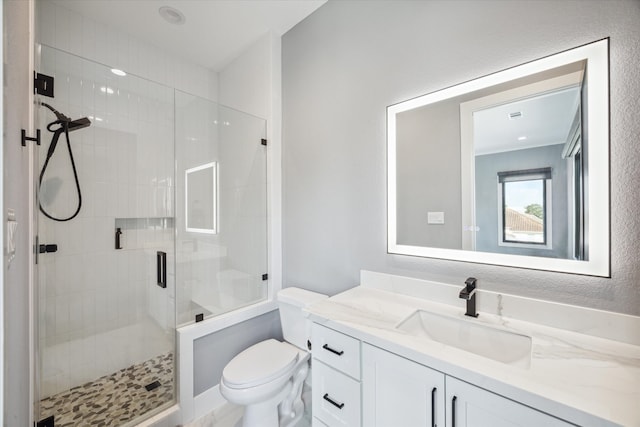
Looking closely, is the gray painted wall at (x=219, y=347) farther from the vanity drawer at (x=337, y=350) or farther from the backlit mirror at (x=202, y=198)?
the vanity drawer at (x=337, y=350)

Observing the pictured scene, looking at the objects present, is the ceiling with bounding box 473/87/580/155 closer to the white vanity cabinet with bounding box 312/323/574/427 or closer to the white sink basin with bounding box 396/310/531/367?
the white sink basin with bounding box 396/310/531/367

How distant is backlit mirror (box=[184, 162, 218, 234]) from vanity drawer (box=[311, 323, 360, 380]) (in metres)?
1.19

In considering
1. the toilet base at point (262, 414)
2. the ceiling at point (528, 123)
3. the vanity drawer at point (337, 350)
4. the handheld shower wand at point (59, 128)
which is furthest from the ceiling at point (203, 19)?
the toilet base at point (262, 414)

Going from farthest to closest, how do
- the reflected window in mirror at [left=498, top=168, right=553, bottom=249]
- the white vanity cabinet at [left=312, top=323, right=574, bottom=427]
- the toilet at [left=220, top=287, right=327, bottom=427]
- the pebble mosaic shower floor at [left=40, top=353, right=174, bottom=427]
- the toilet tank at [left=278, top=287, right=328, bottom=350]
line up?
the toilet tank at [left=278, top=287, right=328, bottom=350], the pebble mosaic shower floor at [left=40, top=353, right=174, bottom=427], the toilet at [left=220, top=287, right=327, bottom=427], the reflected window in mirror at [left=498, top=168, right=553, bottom=249], the white vanity cabinet at [left=312, top=323, right=574, bottom=427]

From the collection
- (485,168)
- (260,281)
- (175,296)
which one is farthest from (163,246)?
(485,168)

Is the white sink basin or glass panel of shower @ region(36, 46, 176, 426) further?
glass panel of shower @ region(36, 46, 176, 426)

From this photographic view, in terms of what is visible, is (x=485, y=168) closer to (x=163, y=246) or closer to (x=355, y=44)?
(x=355, y=44)

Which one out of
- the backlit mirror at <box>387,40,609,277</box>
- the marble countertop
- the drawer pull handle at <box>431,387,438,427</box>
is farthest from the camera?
the backlit mirror at <box>387,40,609,277</box>

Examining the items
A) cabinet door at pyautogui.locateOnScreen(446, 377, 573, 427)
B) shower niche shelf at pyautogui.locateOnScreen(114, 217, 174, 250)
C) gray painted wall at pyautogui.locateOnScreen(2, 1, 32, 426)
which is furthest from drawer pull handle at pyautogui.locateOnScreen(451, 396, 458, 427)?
shower niche shelf at pyautogui.locateOnScreen(114, 217, 174, 250)

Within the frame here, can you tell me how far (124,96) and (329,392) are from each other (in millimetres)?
2316

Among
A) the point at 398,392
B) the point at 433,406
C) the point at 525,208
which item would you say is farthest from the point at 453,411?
the point at 525,208

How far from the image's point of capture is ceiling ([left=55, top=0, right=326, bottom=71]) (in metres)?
1.84

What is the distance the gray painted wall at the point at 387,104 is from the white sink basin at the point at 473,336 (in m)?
0.20

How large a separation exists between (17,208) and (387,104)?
169 cm
